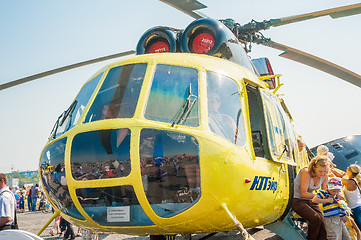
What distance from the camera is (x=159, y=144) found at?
2.94 m

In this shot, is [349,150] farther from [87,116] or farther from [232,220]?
[87,116]

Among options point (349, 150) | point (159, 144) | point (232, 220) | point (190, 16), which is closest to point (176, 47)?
point (190, 16)

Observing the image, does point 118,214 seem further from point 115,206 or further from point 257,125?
point 257,125

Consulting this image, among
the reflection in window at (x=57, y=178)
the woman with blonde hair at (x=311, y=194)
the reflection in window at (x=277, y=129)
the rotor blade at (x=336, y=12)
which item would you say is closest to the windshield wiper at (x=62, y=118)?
the reflection in window at (x=57, y=178)

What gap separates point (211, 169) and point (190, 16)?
4044 mm

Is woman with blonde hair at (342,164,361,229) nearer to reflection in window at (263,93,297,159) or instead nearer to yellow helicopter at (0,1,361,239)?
reflection in window at (263,93,297,159)

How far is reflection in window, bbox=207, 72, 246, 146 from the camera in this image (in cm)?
326

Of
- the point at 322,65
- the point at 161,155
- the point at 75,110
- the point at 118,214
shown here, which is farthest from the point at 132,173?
the point at 322,65

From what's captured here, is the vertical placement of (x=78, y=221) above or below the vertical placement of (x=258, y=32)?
below

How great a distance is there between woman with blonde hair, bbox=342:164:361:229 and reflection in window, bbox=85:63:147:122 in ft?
12.9

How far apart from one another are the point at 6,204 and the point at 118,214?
10.2ft

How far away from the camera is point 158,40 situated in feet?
18.2

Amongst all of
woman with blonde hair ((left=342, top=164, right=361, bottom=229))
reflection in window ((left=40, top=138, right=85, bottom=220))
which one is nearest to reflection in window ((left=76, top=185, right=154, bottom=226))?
reflection in window ((left=40, top=138, right=85, bottom=220))

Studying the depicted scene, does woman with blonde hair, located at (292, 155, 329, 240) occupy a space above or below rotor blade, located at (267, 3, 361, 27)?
below
